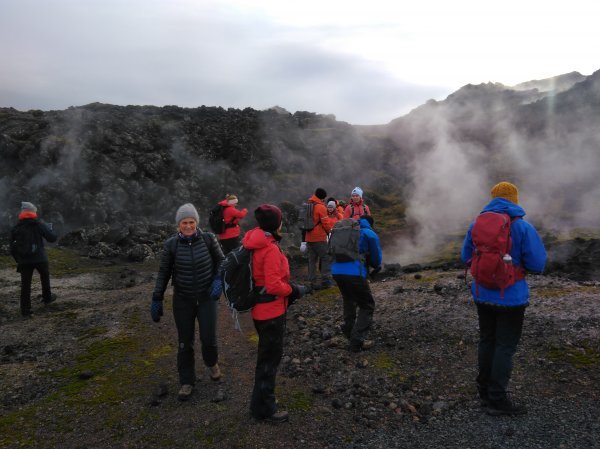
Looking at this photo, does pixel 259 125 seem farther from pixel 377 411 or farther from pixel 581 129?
pixel 377 411

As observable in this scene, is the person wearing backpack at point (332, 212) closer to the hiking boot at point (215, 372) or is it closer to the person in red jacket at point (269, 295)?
the hiking boot at point (215, 372)

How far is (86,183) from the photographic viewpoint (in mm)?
22969

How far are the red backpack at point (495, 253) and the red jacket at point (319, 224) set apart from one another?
587cm

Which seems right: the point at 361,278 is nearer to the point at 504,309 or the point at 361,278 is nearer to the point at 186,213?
the point at 504,309

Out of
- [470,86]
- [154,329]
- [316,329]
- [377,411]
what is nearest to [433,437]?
[377,411]

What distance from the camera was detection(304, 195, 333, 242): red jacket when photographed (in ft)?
34.0

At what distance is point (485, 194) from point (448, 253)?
980 centimetres

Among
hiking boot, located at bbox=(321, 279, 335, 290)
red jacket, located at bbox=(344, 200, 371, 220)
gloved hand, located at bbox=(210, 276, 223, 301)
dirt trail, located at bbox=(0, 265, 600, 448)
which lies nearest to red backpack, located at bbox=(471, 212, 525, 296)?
dirt trail, located at bbox=(0, 265, 600, 448)

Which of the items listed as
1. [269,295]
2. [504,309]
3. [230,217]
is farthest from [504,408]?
[230,217]

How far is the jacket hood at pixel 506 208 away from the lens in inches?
180

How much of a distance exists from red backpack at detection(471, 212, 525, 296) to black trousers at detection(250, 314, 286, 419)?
2164 millimetres

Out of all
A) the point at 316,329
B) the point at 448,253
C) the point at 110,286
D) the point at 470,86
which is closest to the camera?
the point at 316,329

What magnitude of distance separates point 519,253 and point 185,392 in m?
4.23

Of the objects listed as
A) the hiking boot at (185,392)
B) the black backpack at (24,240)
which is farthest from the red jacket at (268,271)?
the black backpack at (24,240)
